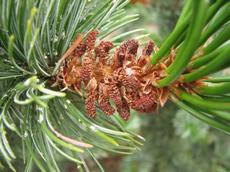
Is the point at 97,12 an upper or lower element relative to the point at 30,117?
upper

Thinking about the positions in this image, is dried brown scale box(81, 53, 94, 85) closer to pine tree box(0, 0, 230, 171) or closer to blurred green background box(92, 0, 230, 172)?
pine tree box(0, 0, 230, 171)

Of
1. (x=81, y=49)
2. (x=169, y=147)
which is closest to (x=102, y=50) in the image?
(x=81, y=49)

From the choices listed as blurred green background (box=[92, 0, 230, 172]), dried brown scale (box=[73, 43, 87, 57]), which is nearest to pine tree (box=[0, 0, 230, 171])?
dried brown scale (box=[73, 43, 87, 57])

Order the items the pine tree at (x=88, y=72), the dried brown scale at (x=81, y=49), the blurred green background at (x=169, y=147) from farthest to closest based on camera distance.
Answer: the blurred green background at (x=169, y=147) → the dried brown scale at (x=81, y=49) → the pine tree at (x=88, y=72)

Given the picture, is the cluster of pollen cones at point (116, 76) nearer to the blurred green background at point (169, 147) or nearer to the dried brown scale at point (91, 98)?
the dried brown scale at point (91, 98)

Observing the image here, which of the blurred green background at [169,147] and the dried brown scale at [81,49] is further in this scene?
the blurred green background at [169,147]

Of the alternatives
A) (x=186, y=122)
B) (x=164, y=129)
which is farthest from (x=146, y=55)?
(x=164, y=129)

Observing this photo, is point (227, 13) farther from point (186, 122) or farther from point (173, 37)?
point (186, 122)

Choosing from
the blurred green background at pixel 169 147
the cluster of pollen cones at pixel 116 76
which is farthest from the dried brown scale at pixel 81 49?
the blurred green background at pixel 169 147
